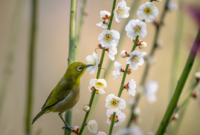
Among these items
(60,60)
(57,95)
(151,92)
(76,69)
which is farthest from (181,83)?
(60,60)

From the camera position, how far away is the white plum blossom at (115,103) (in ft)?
1.11

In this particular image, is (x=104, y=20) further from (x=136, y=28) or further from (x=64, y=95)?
(x=64, y=95)

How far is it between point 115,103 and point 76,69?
4.1 inches

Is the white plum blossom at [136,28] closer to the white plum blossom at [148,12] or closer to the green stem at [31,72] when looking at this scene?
the white plum blossom at [148,12]

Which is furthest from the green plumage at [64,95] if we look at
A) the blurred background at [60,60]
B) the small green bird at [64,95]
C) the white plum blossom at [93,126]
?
the blurred background at [60,60]

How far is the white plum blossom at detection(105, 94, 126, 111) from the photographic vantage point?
13.3 inches

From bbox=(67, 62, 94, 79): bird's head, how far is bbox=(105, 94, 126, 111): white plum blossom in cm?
6

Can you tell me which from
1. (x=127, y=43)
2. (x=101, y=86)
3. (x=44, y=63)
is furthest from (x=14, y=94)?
(x=101, y=86)

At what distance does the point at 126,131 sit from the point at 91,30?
1295 millimetres

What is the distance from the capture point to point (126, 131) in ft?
0.81

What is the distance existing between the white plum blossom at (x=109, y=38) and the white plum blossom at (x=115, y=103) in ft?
0.24

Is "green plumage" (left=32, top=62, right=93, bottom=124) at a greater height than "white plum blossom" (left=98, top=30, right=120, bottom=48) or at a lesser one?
lesser

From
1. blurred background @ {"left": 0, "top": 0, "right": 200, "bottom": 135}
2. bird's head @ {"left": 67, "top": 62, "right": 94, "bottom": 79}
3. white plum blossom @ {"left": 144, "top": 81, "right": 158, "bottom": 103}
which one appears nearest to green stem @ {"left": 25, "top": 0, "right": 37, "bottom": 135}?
bird's head @ {"left": 67, "top": 62, "right": 94, "bottom": 79}

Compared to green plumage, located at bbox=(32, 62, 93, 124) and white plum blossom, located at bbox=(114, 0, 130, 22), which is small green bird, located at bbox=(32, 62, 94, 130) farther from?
white plum blossom, located at bbox=(114, 0, 130, 22)
